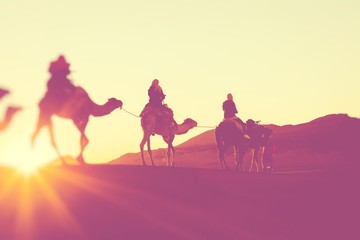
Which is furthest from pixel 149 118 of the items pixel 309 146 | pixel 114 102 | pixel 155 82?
pixel 309 146

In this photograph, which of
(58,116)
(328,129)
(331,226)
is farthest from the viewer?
(328,129)

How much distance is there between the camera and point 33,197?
13.4m

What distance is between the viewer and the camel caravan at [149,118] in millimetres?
17641

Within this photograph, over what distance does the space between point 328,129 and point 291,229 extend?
80.9m

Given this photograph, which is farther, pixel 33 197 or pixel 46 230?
pixel 33 197

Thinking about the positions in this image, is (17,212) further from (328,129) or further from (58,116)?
(328,129)

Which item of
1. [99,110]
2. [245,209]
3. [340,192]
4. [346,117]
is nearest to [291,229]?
[245,209]

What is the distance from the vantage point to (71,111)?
59.3 ft

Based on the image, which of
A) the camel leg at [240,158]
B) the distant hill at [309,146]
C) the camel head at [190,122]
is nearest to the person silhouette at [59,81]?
the camel leg at [240,158]

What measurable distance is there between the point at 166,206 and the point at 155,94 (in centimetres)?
1057

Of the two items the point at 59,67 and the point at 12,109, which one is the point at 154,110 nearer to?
the point at 59,67

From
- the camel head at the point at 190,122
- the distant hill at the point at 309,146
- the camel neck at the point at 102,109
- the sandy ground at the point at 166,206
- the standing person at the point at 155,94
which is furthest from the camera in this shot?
the distant hill at the point at 309,146

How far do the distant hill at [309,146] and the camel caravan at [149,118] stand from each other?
3444 centimetres

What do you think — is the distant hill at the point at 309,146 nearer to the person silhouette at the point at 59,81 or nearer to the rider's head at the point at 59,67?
the person silhouette at the point at 59,81
